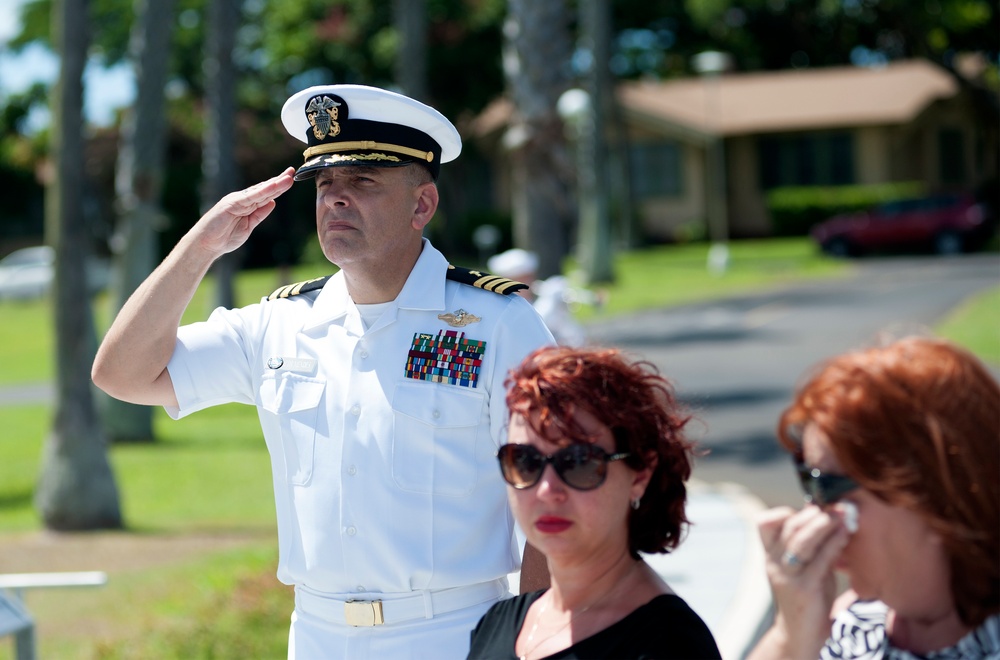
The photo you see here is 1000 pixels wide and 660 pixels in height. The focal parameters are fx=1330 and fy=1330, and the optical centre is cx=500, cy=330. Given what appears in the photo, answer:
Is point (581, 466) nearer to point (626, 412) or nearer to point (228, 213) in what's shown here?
point (626, 412)

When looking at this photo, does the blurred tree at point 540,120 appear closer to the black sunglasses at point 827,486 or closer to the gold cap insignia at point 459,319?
the gold cap insignia at point 459,319

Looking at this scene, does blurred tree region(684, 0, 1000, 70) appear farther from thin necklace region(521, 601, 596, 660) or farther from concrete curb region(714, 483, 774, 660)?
thin necklace region(521, 601, 596, 660)

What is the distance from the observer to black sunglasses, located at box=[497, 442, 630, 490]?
248cm

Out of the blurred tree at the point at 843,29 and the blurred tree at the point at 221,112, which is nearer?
the blurred tree at the point at 221,112

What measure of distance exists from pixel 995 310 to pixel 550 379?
19.0 m

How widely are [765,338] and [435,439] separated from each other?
17511 mm

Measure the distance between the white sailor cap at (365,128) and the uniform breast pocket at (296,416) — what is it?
52 centimetres

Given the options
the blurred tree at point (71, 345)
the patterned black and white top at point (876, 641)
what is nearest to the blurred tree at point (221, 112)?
the blurred tree at point (71, 345)

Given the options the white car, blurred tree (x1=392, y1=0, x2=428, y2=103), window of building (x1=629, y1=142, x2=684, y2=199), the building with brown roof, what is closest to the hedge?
the building with brown roof

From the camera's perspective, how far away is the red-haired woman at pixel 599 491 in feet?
8.14

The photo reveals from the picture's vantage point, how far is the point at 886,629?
2.35 meters

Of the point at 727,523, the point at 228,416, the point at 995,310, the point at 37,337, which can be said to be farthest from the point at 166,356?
the point at 37,337

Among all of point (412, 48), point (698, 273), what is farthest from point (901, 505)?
point (698, 273)

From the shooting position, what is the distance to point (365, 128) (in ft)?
11.0
